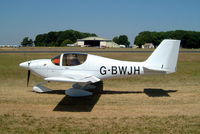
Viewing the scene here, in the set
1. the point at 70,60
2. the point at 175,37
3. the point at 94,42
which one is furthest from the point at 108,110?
the point at 175,37

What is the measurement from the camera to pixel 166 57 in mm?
10734

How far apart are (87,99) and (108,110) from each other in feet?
6.18

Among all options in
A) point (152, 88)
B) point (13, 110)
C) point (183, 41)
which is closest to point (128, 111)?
point (13, 110)

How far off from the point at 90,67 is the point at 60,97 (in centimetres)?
169

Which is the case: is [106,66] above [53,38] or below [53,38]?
below

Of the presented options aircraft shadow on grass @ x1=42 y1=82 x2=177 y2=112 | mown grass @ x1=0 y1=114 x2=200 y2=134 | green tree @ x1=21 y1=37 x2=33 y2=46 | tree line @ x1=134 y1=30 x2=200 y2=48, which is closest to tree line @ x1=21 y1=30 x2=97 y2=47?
green tree @ x1=21 y1=37 x2=33 y2=46

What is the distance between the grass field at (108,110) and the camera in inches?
262

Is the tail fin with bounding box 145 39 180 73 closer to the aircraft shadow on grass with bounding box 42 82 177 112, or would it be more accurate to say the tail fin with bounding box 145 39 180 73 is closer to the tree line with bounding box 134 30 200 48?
the aircraft shadow on grass with bounding box 42 82 177 112

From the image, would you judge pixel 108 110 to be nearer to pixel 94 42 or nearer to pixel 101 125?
pixel 101 125

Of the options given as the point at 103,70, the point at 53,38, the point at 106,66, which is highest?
the point at 53,38

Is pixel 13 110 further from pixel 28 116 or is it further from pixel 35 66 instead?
pixel 35 66

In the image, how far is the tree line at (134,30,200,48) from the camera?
110 meters

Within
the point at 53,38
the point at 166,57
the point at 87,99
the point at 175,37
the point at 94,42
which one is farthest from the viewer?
the point at 53,38

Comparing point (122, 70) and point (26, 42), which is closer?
point (122, 70)
